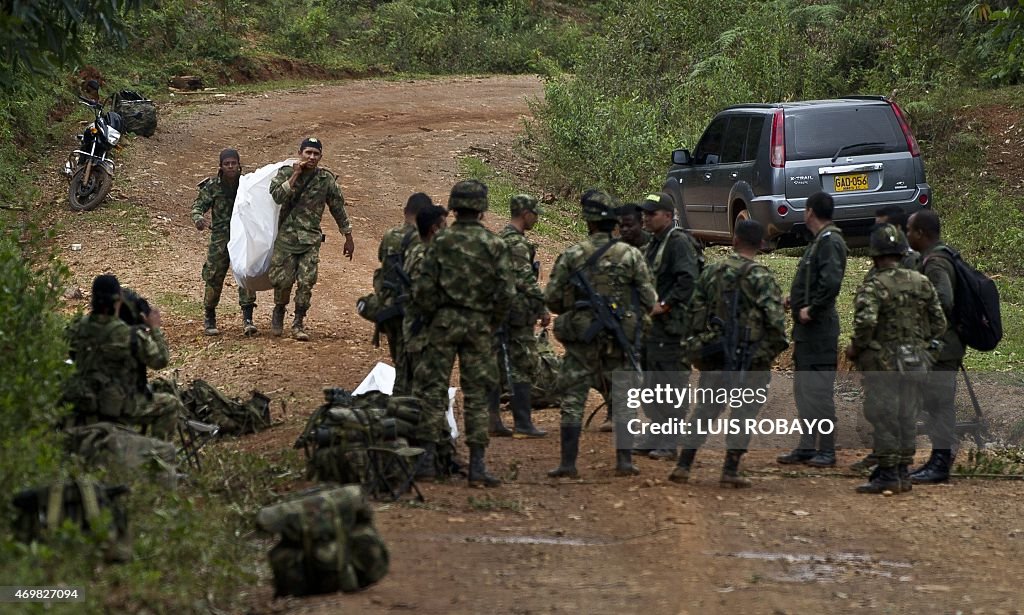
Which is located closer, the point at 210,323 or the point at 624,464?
the point at 624,464

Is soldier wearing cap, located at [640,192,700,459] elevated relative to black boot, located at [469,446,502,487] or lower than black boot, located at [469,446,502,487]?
elevated

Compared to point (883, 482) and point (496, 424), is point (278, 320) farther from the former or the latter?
point (883, 482)

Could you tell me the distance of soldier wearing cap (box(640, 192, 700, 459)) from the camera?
355 inches

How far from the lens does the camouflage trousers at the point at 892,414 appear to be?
8.18m

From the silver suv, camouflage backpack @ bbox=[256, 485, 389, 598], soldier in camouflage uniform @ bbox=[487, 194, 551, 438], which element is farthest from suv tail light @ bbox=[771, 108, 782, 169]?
camouflage backpack @ bbox=[256, 485, 389, 598]

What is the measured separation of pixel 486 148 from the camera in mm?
22578

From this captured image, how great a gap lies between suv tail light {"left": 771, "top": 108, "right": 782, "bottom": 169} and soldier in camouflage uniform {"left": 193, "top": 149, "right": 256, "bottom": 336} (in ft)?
17.5

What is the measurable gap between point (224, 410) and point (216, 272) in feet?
10.0

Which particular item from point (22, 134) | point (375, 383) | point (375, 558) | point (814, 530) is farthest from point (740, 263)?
point (22, 134)

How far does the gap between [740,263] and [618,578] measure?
106 inches

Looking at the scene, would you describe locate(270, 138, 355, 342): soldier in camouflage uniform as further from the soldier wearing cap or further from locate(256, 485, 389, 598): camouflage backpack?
locate(256, 485, 389, 598): camouflage backpack

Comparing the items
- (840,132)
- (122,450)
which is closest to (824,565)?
(122,450)

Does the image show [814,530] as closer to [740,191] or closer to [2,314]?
[2,314]

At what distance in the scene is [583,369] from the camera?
326 inches
